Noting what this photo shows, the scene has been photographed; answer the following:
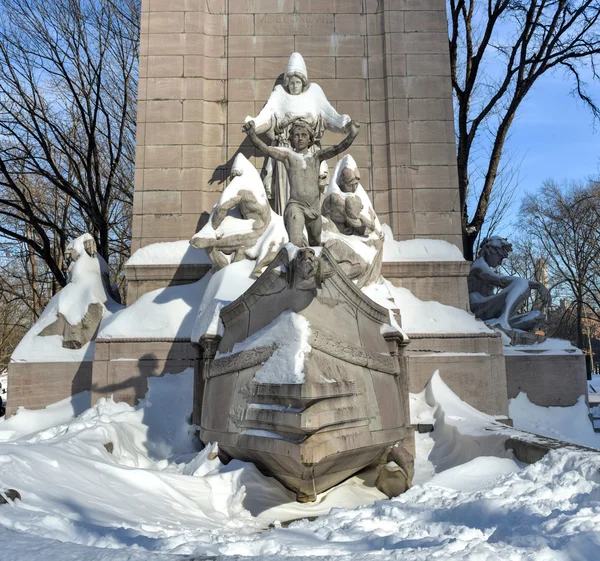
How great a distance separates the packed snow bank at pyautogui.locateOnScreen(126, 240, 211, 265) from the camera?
1054 cm

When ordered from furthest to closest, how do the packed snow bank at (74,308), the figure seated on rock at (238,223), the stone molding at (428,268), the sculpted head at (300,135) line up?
the stone molding at (428,268) → the packed snow bank at (74,308) → the figure seated on rock at (238,223) → the sculpted head at (300,135)

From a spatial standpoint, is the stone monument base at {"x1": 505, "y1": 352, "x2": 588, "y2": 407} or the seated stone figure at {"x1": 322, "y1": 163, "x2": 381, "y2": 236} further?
the stone monument base at {"x1": 505, "y1": 352, "x2": 588, "y2": 407}

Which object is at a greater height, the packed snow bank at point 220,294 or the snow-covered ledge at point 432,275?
the snow-covered ledge at point 432,275

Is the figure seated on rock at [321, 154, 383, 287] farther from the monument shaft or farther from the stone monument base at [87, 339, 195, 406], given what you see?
the stone monument base at [87, 339, 195, 406]

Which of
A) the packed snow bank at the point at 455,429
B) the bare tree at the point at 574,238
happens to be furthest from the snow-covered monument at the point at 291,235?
the bare tree at the point at 574,238

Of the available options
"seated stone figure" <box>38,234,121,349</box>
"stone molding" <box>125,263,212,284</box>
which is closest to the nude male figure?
"stone molding" <box>125,263,212,284</box>

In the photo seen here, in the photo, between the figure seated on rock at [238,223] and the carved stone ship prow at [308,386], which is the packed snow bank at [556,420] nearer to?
the carved stone ship prow at [308,386]

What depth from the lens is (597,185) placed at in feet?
92.7

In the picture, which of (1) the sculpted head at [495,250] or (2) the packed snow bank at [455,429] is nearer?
(2) the packed snow bank at [455,429]

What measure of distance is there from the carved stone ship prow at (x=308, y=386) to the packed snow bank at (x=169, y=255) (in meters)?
4.10

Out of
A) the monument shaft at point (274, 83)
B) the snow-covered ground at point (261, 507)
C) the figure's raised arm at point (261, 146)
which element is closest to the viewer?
the snow-covered ground at point (261, 507)

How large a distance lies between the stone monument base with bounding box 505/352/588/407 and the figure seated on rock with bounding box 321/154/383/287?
335cm

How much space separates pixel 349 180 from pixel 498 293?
4.55m

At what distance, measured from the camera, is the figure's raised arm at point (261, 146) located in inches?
322
